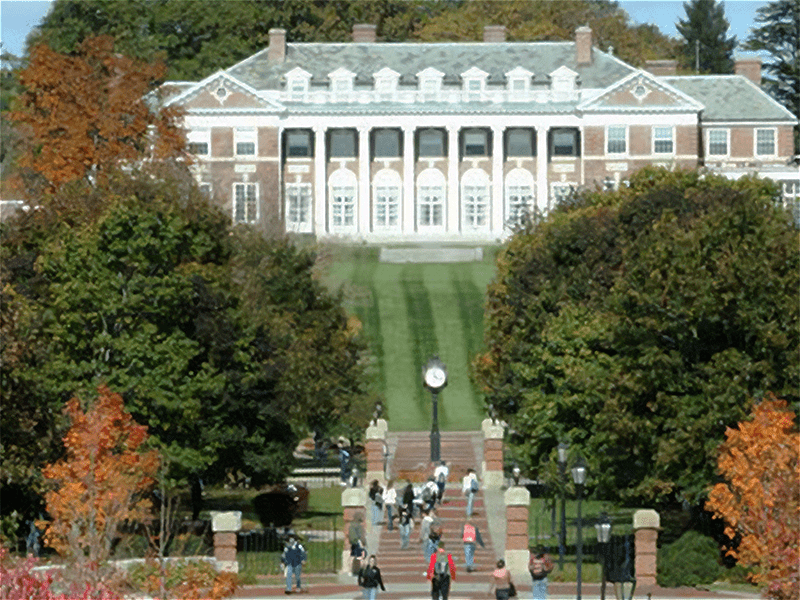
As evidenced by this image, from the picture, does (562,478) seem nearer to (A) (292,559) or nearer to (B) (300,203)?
(A) (292,559)

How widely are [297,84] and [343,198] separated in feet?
23.3

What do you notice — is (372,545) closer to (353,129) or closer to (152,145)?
(152,145)

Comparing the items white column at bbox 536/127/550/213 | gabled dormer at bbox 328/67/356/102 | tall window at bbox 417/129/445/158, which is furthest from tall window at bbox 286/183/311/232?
white column at bbox 536/127/550/213

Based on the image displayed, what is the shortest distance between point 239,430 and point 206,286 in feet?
12.7

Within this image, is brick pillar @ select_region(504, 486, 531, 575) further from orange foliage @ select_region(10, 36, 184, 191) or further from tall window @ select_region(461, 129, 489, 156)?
tall window @ select_region(461, 129, 489, 156)

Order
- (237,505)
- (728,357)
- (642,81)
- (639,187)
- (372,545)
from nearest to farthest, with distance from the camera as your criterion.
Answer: (728,357)
(372,545)
(237,505)
(639,187)
(642,81)

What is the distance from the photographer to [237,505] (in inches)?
2509

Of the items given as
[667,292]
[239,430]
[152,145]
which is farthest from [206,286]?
[152,145]

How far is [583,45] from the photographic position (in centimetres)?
12444

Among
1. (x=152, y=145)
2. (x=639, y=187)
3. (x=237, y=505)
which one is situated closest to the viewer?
(x=237, y=505)

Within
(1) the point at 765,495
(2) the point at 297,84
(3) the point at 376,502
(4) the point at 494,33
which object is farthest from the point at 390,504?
(4) the point at 494,33

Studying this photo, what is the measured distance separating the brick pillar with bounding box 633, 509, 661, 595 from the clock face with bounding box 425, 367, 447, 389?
1857 cm

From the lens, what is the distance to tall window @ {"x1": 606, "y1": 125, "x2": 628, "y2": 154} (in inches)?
4828

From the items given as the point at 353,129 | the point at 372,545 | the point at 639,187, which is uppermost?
the point at 353,129
